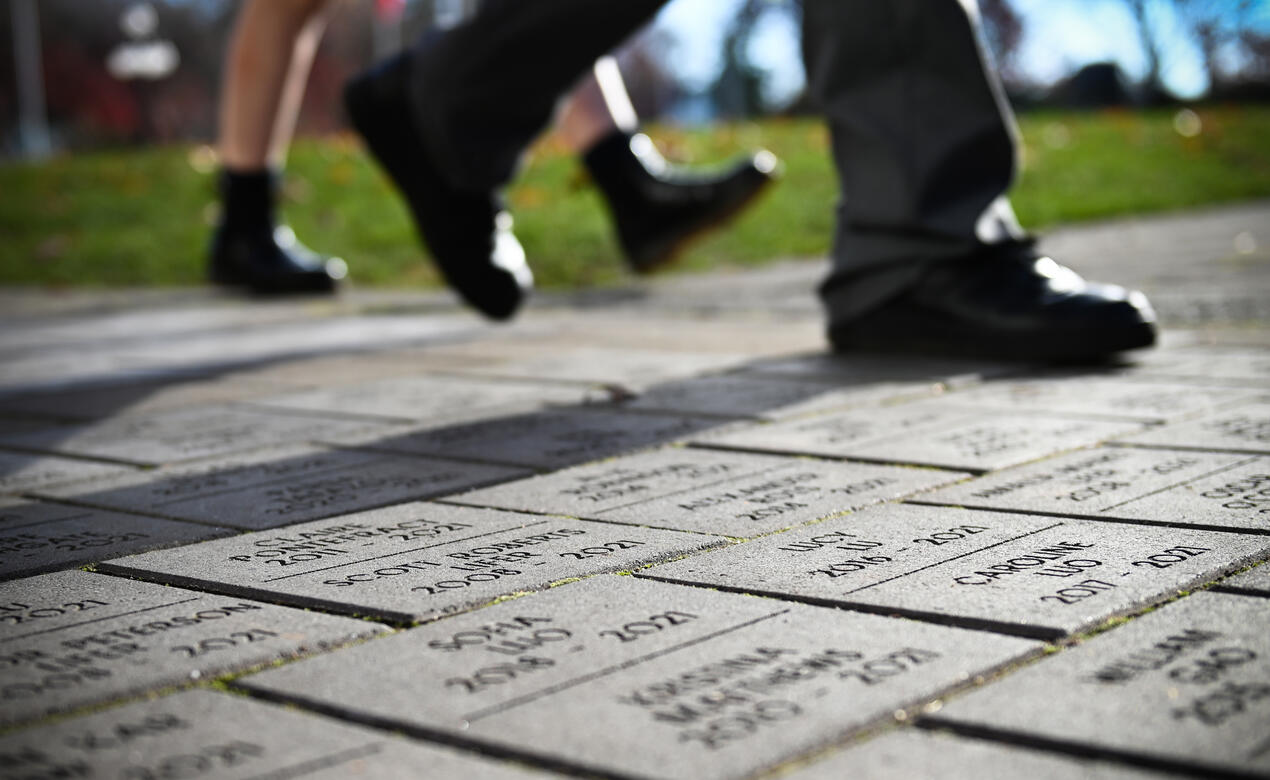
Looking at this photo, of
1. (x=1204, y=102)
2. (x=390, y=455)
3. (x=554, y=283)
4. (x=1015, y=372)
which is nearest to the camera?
(x=390, y=455)

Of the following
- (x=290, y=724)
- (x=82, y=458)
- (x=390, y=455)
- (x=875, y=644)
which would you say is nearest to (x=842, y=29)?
(x=390, y=455)

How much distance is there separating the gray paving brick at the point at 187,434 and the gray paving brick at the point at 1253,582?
1.66 meters

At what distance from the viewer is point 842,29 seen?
147 inches

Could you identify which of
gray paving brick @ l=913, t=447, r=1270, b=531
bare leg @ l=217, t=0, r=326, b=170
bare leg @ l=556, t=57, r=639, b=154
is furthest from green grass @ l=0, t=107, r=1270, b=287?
gray paving brick @ l=913, t=447, r=1270, b=531

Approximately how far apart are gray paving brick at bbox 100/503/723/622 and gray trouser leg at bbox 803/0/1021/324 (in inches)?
75.4

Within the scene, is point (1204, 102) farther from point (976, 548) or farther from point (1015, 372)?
point (976, 548)

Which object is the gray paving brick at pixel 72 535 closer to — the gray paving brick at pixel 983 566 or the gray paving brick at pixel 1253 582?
the gray paving brick at pixel 983 566

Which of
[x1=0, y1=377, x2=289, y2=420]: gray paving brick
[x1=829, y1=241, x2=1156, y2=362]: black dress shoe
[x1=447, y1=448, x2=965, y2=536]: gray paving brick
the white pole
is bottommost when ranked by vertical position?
[x1=447, y1=448, x2=965, y2=536]: gray paving brick

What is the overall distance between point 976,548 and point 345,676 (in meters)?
0.80

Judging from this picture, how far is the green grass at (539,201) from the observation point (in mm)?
7191

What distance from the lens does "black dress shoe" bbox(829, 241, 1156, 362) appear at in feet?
11.2

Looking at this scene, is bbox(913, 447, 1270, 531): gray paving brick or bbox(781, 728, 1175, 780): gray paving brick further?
bbox(913, 447, 1270, 531): gray paving brick

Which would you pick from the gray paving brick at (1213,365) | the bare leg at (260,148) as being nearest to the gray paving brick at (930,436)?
the gray paving brick at (1213,365)

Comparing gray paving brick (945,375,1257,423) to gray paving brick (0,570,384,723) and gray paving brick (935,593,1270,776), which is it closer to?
gray paving brick (935,593,1270,776)
